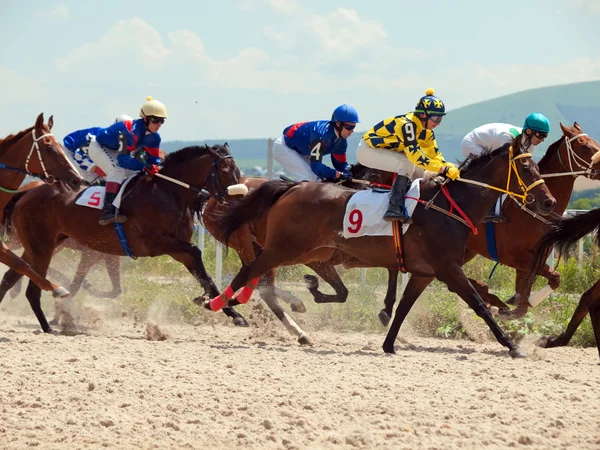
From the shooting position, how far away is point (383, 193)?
7.14m

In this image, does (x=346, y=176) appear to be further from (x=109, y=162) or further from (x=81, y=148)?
(x=81, y=148)

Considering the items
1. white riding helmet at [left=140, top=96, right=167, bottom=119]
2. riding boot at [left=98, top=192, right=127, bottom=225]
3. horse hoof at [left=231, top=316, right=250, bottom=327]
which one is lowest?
horse hoof at [left=231, top=316, right=250, bottom=327]

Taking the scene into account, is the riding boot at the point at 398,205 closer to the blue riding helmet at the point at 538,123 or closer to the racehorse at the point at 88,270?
the blue riding helmet at the point at 538,123

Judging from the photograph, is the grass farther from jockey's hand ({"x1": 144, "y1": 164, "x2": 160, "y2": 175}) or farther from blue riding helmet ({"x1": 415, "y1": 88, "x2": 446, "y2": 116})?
blue riding helmet ({"x1": 415, "y1": 88, "x2": 446, "y2": 116})

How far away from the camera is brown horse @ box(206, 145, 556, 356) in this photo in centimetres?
686

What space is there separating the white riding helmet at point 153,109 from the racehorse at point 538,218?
9.71 feet

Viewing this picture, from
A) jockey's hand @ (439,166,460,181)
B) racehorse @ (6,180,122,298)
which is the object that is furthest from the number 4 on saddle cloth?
racehorse @ (6,180,122,298)

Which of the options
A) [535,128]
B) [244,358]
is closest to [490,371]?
[244,358]

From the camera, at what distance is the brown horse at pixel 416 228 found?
686 cm

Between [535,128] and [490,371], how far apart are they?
2.66m

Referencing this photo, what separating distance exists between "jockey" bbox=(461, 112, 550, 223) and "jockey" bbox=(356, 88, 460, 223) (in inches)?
23.0

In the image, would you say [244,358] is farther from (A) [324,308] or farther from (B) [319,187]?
(A) [324,308]

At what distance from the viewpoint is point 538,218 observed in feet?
25.4

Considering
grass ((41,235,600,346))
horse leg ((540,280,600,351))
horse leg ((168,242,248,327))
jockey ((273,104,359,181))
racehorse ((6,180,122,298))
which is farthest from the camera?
racehorse ((6,180,122,298))
